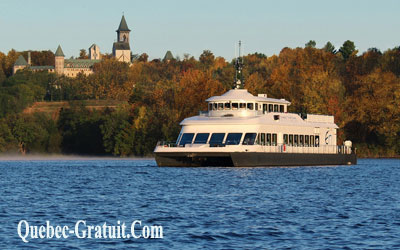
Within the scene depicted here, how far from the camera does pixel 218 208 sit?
4675cm

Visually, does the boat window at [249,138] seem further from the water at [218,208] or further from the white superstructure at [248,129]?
the water at [218,208]

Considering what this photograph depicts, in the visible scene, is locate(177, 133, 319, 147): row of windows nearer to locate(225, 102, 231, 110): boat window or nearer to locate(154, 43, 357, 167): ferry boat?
locate(154, 43, 357, 167): ferry boat

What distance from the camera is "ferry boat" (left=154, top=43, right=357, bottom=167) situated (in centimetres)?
8069

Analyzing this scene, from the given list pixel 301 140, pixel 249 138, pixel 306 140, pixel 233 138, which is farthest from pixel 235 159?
pixel 306 140

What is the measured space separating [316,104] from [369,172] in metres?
47.8

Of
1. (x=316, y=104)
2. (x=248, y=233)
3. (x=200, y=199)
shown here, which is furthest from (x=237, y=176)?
(x=316, y=104)

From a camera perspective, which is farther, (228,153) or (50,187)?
(228,153)

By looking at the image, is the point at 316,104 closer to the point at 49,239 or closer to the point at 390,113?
the point at 390,113

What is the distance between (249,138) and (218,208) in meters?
36.0

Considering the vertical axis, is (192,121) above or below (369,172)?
above

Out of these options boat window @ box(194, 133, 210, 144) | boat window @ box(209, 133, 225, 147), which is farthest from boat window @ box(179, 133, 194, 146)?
boat window @ box(209, 133, 225, 147)

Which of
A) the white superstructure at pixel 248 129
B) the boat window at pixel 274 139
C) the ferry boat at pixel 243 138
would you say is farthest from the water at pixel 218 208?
the boat window at pixel 274 139

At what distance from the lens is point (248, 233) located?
3734 centimetres

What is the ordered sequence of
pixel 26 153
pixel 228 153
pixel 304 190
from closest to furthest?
1. pixel 304 190
2. pixel 228 153
3. pixel 26 153
